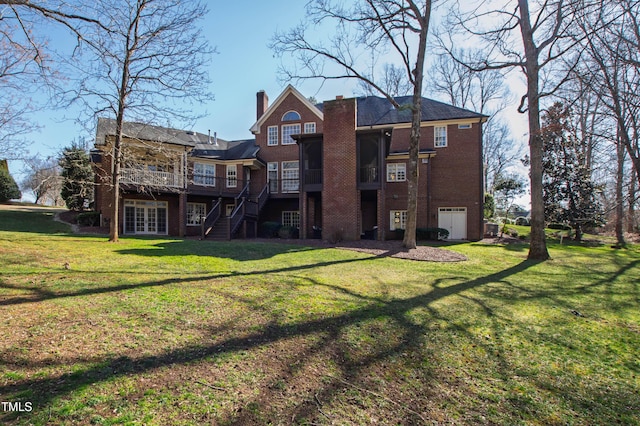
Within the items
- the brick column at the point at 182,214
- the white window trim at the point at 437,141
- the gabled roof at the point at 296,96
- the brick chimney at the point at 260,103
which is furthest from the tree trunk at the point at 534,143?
the brick column at the point at 182,214

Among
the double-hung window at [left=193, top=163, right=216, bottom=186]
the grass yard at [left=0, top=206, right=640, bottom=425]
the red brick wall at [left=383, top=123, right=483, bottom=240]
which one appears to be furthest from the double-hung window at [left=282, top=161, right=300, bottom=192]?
the grass yard at [left=0, top=206, right=640, bottom=425]

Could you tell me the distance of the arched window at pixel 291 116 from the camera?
23312mm

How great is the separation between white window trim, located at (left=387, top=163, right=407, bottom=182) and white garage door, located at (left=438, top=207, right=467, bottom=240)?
Answer: 3.39 m

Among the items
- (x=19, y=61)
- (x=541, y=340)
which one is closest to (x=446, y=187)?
(x=541, y=340)

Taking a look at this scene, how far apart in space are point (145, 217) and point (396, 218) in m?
17.6

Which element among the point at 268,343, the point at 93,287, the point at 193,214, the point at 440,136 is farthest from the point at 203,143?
the point at 268,343

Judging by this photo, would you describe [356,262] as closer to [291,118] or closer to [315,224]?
[315,224]

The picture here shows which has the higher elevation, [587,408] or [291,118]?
[291,118]

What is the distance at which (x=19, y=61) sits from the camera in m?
9.03

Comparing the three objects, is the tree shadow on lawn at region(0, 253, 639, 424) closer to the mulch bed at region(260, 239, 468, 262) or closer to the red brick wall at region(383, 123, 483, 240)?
the mulch bed at region(260, 239, 468, 262)

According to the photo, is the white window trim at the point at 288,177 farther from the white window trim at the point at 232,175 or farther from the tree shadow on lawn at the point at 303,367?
the tree shadow on lawn at the point at 303,367

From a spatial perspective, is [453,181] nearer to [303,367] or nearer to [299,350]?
[299,350]

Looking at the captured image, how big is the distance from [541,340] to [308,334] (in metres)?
3.51

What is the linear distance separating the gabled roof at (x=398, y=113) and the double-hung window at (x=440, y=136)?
65 centimetres
